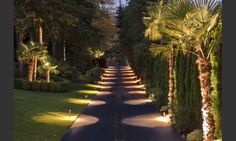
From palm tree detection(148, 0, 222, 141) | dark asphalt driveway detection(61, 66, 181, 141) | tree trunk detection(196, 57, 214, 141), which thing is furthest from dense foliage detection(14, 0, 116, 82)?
tree trunk detection(196, 57, 214, 141)

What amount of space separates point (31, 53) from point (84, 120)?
592 inches

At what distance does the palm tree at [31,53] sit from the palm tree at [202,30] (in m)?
23.1

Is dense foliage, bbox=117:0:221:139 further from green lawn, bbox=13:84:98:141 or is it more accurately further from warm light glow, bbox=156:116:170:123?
green lawn, bbox=13:84:98:141

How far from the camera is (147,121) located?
68.6 ft

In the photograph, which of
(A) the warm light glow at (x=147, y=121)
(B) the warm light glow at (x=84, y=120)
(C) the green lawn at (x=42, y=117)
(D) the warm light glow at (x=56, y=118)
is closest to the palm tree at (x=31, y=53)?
(C) the green lawn at (x=42, y=117)

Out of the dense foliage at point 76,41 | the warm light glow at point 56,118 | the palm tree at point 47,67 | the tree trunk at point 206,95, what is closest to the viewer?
the tree trunk at point 206,95

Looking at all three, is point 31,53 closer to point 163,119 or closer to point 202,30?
point 163,119

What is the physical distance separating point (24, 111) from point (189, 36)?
12.2 metres

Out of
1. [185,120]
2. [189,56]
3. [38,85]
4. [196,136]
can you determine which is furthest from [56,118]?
[38,85]

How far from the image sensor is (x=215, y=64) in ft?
42.7

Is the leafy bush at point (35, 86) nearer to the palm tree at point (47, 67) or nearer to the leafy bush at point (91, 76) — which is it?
the palm tree at point (47, 67)

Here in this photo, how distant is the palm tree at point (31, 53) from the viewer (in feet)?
115

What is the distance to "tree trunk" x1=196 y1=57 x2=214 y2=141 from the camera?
41.1 ft

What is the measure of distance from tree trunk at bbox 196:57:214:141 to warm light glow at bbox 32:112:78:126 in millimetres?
8204
